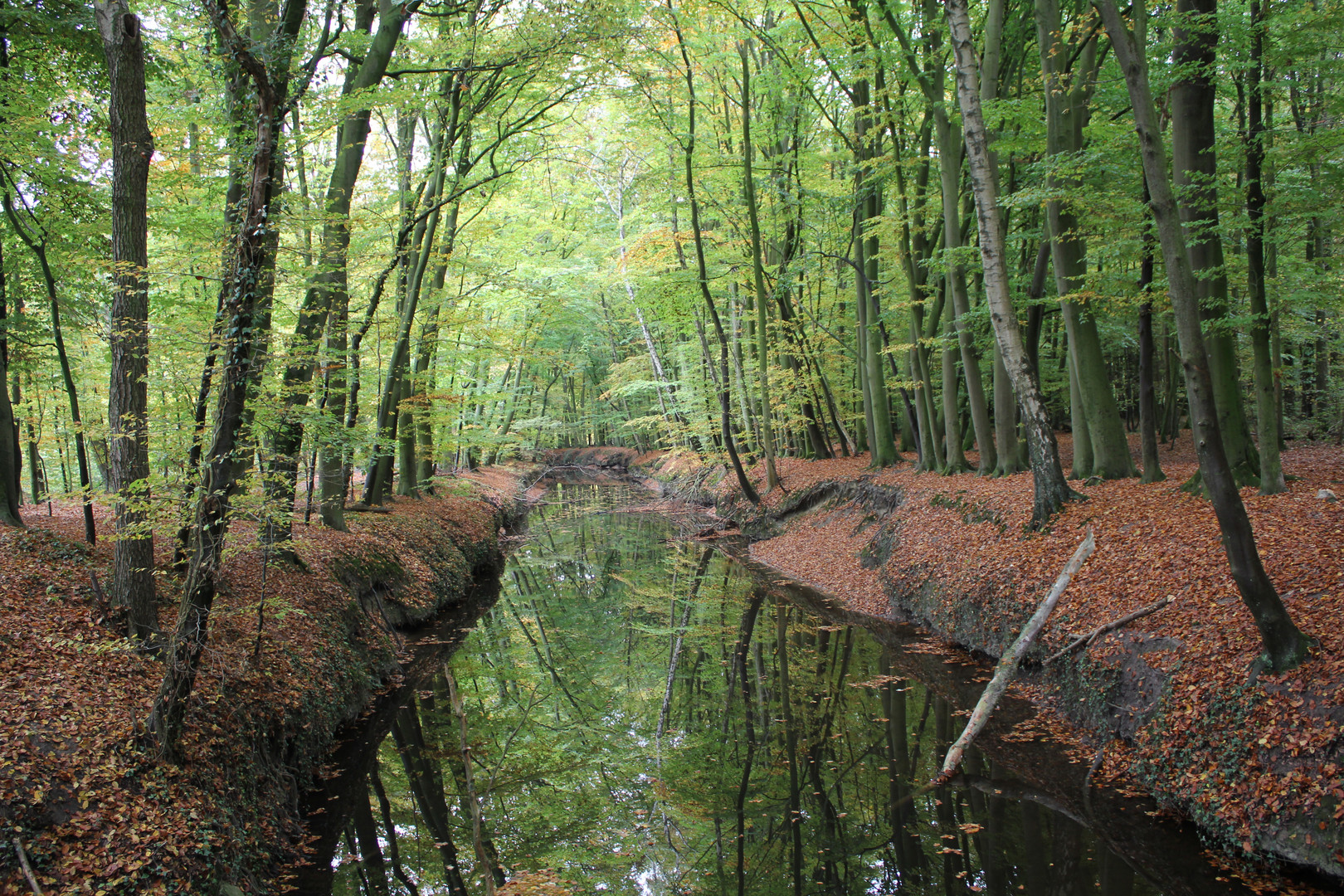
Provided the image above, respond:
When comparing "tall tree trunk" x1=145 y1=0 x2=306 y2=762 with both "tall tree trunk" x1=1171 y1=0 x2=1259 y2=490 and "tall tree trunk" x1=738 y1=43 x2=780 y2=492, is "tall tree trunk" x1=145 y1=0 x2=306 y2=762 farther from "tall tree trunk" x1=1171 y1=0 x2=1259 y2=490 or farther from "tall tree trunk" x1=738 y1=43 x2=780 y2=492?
"tall tree trunk" x1=738 y1=43 x2=780 y2=492

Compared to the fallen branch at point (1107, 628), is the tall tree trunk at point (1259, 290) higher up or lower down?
higher up

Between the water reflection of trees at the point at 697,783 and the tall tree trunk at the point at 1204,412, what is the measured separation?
2057mm

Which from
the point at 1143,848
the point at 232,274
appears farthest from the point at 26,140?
the point at 1143,848

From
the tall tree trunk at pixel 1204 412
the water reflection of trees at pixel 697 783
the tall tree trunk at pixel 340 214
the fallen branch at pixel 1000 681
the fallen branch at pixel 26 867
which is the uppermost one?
the tall tree trunk at pixel 340 214

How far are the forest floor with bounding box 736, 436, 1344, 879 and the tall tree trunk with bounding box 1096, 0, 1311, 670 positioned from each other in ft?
0.87

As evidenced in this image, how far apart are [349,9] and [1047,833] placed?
15076 millimetres

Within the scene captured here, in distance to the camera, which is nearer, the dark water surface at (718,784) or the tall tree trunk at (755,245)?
the dark water surface at (718,784)

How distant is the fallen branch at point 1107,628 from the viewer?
6.52m

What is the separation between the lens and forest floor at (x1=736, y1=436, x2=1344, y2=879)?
15.1ft

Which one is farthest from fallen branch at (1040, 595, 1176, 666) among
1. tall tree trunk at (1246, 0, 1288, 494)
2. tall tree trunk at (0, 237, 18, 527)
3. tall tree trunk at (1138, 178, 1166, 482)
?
tall tree trunk at (0, 237, 18, 527)

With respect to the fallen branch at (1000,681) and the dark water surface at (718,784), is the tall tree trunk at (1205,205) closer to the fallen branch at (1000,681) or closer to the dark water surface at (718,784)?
the fallen branch at (1000,681)

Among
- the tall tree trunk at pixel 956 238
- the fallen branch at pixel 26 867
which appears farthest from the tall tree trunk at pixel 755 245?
the fallen branch at pixel 26 867

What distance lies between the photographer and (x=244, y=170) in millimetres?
7426

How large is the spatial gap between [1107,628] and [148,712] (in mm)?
8090
